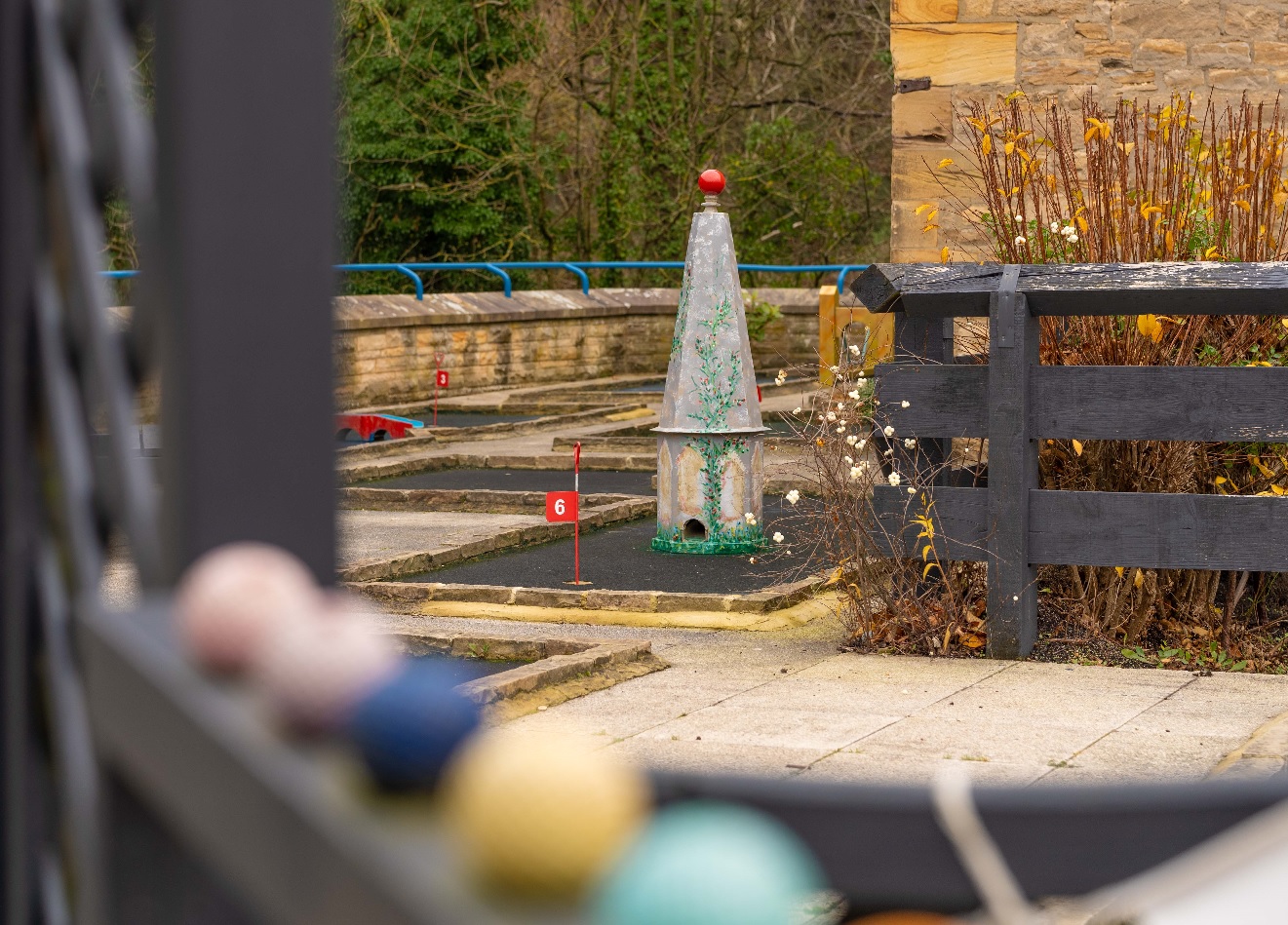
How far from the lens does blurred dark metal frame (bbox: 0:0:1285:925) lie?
0.73 metres

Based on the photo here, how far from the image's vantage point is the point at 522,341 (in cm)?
Answer: 2181

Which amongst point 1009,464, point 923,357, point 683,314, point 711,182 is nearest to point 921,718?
point 1009,464

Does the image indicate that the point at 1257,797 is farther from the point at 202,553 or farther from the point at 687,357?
the point at 687,357

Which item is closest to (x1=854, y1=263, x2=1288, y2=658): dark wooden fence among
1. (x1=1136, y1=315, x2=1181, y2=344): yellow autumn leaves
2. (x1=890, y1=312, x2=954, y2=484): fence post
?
(x1=890, y1=312, x2=954, y2=484): fence post

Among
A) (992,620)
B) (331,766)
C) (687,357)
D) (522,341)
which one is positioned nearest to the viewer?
(331,766)

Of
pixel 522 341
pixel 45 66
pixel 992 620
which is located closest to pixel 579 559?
pixel 992 620

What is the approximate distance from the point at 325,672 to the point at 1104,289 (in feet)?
20.3

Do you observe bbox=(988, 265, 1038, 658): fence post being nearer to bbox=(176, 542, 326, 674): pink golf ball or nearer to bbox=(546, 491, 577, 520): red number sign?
bbox=(546, 491, 577, 520): red number sign

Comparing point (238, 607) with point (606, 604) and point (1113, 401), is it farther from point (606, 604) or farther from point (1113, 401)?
point (606, 604)

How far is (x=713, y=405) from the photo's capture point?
9.93 metres

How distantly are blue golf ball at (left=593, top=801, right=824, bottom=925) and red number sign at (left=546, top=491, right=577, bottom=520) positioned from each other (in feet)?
26.6

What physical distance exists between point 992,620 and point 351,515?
6440mm

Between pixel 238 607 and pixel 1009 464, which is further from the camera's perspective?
pixel 1009 464

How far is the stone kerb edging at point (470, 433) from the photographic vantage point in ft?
50.5
